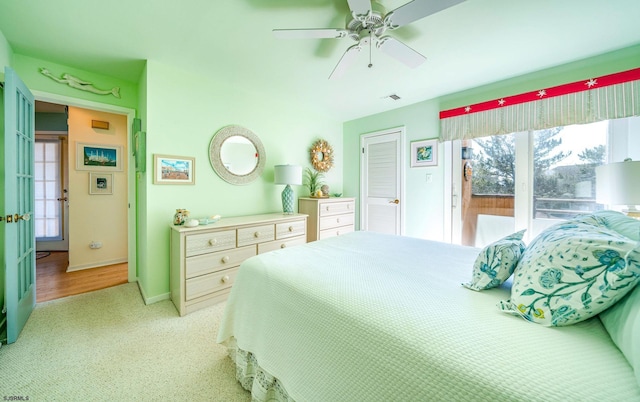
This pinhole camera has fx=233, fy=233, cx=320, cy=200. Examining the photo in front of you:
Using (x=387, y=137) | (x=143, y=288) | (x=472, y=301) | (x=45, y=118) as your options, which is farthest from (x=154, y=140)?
(x=45, y=118)

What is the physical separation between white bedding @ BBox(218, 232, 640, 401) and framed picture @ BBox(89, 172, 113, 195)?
348cm

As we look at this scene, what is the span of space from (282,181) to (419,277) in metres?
2.20

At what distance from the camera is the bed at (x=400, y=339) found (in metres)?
0.58

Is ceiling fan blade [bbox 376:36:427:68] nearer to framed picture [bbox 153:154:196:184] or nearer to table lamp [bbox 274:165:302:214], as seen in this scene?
table lamp [bbox 274:165:302:214]

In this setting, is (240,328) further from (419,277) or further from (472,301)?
(472,301)

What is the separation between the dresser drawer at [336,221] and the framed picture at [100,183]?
3282mm

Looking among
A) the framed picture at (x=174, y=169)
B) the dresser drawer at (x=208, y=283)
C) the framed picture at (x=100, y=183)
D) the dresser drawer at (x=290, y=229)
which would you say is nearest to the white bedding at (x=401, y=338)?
the dresser drawer at (x=208, y=283)

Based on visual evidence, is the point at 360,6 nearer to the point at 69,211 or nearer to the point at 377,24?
the point at 377,24

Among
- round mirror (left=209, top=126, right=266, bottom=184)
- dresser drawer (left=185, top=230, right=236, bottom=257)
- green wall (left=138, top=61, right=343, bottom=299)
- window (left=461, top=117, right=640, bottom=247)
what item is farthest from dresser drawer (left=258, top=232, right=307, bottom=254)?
window (left=461, top=117, right=640, bottom=247)

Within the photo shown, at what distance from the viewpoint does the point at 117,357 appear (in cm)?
162

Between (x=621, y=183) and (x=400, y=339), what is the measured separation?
2193 mm

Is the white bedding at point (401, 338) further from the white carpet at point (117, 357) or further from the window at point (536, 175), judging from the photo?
the window at point (536, 175)

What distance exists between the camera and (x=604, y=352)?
2.08ft

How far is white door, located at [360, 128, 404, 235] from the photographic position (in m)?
3.64
